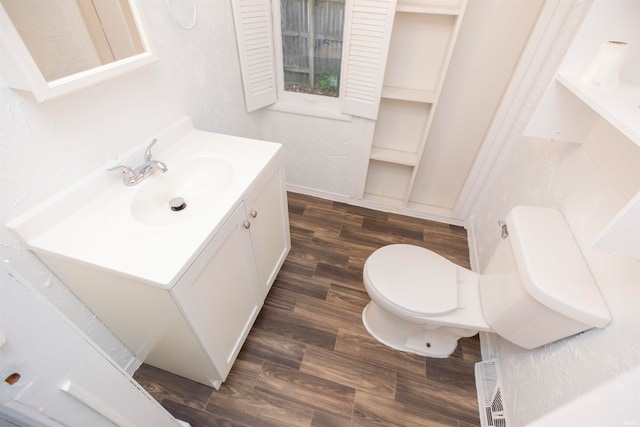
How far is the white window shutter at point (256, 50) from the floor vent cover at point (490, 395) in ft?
5.90

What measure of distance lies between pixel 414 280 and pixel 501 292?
31 centimetres

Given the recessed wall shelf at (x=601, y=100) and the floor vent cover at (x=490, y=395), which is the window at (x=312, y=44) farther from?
the floor vent cover at (x=490, y=395)

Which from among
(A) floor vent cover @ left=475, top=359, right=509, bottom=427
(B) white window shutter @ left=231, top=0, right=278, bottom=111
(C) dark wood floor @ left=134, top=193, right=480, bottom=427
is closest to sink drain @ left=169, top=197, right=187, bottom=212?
(C) dark wood floor @ left=134, top=193, right=480, bottom=427

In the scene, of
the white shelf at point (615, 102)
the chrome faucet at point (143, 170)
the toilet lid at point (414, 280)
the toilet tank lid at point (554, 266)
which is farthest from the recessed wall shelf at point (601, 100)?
the chrome faucet at point (143, 170)

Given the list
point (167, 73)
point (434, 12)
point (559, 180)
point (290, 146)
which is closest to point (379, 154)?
point (290, 146)

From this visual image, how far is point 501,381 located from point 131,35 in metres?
1.86

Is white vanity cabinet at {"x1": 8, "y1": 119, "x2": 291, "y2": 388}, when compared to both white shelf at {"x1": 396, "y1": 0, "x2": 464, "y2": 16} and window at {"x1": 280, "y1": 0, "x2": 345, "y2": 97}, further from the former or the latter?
white shelf at {"x1": 396, "y1": 0, "x2": 464, "y2": 16}

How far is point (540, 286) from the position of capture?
2.55 ft

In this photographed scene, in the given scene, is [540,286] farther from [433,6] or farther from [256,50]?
[256,50]

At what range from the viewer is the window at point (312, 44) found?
1.54m

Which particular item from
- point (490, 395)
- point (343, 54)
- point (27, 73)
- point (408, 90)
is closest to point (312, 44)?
point (343, 54)

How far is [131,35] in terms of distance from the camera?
0.91m

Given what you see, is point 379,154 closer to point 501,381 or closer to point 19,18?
point 501,381

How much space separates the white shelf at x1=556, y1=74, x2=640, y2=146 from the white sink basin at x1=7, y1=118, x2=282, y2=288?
0.96m
